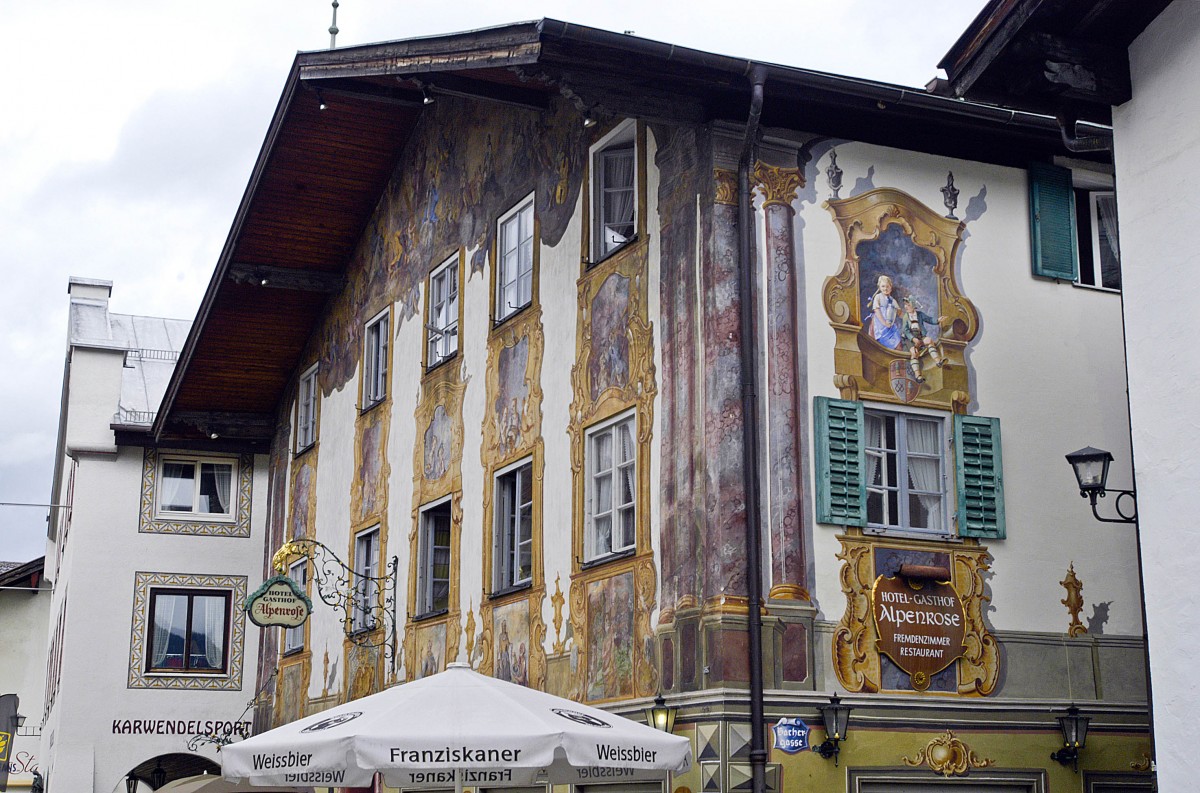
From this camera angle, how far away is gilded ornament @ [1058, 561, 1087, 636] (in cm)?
1273

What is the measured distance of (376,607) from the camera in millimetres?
18453

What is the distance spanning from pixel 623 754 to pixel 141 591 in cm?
1706

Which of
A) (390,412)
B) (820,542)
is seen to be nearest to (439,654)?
(390,412)

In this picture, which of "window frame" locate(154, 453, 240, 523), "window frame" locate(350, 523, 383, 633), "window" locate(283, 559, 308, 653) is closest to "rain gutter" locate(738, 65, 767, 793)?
"window frame" locate(350, 523, 383, 633)

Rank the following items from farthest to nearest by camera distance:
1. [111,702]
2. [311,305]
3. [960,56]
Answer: [111,702]
[311,305]
[960,56]

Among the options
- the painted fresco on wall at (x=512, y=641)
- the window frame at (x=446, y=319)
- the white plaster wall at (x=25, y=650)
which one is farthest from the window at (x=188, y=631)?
the white plaster wall at (x=25, y=650)

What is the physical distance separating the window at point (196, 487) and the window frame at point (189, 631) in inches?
47.0

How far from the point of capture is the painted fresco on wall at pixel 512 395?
1538 centimetres

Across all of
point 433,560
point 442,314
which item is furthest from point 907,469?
point 442,314

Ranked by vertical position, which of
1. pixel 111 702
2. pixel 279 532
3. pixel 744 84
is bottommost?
pixel 111 702

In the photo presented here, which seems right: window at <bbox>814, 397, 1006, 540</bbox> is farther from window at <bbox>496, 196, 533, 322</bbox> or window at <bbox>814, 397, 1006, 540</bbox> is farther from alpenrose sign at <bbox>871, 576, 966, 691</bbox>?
window at <bbox>496, 196, 533, 322</bbox>

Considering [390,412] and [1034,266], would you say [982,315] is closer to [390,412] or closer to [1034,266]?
[1034,266]

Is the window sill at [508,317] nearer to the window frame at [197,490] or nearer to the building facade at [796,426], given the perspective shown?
the building facade at [796,426]

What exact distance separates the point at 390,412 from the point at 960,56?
36.1 feet
